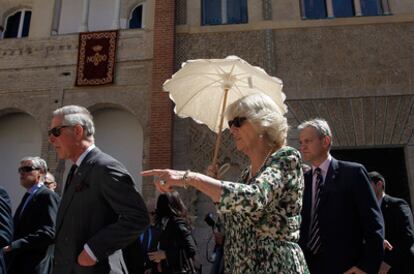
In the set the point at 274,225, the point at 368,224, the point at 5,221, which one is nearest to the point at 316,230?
the point at 368,224

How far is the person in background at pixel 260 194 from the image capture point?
74.0 inches

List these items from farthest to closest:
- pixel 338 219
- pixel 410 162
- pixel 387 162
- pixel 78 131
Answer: pixel 387 162
pixel 410 162
pixel 338 219
pixel 78 131

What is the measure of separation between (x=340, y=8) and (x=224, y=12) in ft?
10.0

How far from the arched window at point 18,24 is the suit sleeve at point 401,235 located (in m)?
12.2

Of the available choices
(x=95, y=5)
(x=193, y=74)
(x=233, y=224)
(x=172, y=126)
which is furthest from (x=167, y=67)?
(x=233, y=224)

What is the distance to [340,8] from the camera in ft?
36.8

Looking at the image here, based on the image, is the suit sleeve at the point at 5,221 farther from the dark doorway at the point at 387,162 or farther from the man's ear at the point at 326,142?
the dark doorway at the point at 387,162

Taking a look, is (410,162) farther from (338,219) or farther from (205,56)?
(338,219)

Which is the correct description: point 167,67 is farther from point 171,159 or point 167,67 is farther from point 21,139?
point 21,139

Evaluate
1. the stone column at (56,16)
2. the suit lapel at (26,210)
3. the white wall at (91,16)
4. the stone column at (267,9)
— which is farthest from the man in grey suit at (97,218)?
the stone column at (56,16)

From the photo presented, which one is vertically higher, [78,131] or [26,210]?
[78,131]

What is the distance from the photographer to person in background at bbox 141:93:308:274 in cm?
188

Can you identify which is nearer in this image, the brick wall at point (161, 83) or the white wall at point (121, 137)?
the brick wall at point (161, 83)

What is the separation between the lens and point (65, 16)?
12820mm
